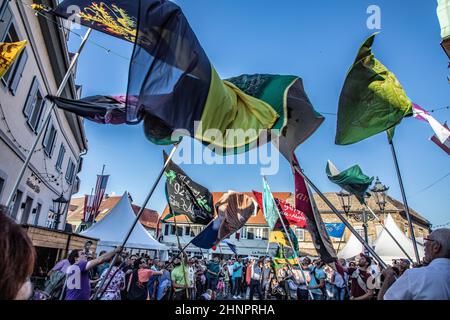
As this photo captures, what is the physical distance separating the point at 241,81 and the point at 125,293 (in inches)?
311

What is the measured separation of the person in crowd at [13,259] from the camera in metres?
1.20

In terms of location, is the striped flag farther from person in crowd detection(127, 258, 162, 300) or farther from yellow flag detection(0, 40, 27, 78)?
yellow flag detection(0, 40, 27, 78)

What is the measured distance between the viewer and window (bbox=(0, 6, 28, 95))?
26.2ft

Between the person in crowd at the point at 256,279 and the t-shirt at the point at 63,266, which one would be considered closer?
the t-shirt at the point at 63,266

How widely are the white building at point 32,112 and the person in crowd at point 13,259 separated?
6.38m

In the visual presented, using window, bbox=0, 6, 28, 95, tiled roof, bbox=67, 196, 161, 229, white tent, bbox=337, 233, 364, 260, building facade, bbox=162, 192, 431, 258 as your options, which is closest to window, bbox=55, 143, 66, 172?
window, bbox=0, 6, 28, 95

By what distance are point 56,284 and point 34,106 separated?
926 centimetres

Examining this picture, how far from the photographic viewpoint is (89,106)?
4.24 meters

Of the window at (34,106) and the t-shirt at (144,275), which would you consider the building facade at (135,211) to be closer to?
the window at (34,106)

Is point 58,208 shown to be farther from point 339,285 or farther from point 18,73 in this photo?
point 339,285

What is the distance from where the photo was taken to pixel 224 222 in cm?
948

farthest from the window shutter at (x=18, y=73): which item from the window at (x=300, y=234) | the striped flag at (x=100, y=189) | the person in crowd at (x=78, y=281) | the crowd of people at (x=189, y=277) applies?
the window at (x=300, y=234)

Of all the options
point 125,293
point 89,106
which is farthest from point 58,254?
point 89,106
